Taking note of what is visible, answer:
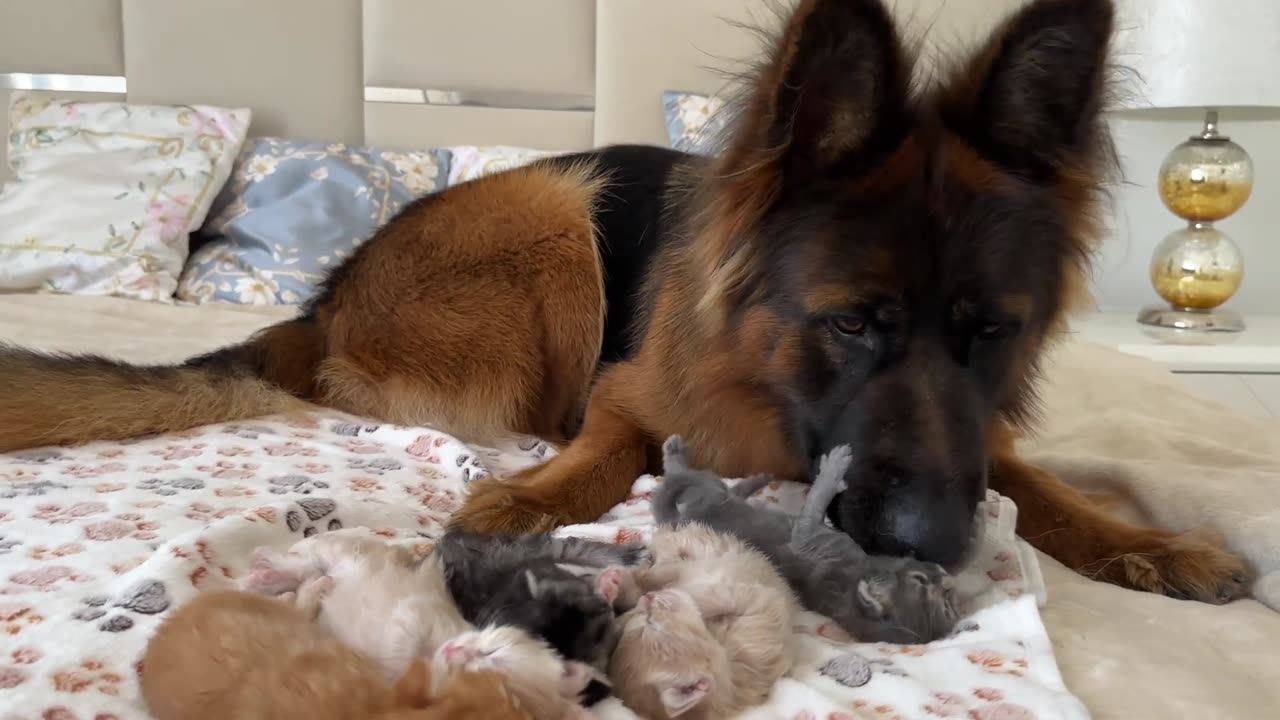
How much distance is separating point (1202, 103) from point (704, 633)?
3.17 metres

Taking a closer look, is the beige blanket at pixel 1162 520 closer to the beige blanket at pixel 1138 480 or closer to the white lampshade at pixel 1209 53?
the beige blanket at pixel 1138 480

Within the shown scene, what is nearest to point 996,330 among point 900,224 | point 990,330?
point 990,330

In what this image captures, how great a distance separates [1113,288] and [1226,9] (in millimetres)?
1615

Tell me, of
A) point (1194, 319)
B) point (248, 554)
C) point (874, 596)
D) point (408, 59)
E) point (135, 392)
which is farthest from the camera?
point (408, 59)

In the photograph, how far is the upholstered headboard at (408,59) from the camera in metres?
3.59

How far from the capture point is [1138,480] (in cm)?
166

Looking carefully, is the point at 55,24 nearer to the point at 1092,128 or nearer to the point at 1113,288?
the point at 1092,128

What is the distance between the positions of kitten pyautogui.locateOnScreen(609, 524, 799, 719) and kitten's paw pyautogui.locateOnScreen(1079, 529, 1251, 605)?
2.06 ft

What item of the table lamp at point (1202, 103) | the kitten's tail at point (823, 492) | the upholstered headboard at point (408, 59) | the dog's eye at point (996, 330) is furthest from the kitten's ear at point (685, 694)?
the upholstered headboard at point (408, 59)

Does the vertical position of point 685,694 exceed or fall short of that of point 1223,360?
it exceeds it

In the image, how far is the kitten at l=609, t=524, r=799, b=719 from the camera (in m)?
0.86

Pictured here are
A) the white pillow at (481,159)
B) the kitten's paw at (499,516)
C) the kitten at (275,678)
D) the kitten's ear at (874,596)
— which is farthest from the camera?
the white pillow at (481,159)

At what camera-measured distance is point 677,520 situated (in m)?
1.25

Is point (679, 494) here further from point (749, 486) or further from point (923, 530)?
point (923, 530)
